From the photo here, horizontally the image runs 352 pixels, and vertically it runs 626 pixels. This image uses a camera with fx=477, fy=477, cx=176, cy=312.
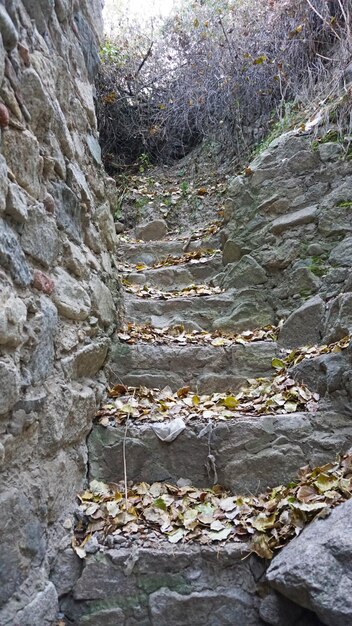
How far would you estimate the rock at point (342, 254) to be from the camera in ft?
10.1

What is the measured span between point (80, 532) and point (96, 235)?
155 cm

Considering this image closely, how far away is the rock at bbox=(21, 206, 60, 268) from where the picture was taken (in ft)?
5.89

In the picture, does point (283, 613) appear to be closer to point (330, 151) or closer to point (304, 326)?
point (304, 326)

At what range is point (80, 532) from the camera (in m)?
1.84

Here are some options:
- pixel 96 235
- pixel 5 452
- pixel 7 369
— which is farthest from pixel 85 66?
pixel 5 452

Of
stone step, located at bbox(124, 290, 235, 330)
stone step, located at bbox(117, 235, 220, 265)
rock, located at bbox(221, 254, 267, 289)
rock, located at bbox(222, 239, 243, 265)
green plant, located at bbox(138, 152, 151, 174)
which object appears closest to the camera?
stone step, located at bbox(124, 290, 235, 330)

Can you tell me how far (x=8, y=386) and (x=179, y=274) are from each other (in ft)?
8.76

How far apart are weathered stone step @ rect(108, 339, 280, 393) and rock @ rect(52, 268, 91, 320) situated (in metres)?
0.54

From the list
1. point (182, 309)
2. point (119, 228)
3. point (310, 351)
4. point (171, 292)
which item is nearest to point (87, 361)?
point (310, 351)

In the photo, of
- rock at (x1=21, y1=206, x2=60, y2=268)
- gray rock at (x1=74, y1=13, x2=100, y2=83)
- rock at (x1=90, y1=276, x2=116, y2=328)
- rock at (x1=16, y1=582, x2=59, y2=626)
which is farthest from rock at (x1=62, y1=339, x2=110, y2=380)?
gray rock at (x1=74, y1=13, x2=100, y2=83)

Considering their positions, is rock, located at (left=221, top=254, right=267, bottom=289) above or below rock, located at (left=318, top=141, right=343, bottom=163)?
below

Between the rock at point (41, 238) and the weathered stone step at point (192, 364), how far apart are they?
88 centimetres

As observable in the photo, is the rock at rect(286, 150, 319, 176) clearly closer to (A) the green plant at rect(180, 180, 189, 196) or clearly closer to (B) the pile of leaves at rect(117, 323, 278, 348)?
(B) the pile of leaves at rect(117, 323, 278, 348)

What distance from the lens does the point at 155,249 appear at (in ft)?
15.1
